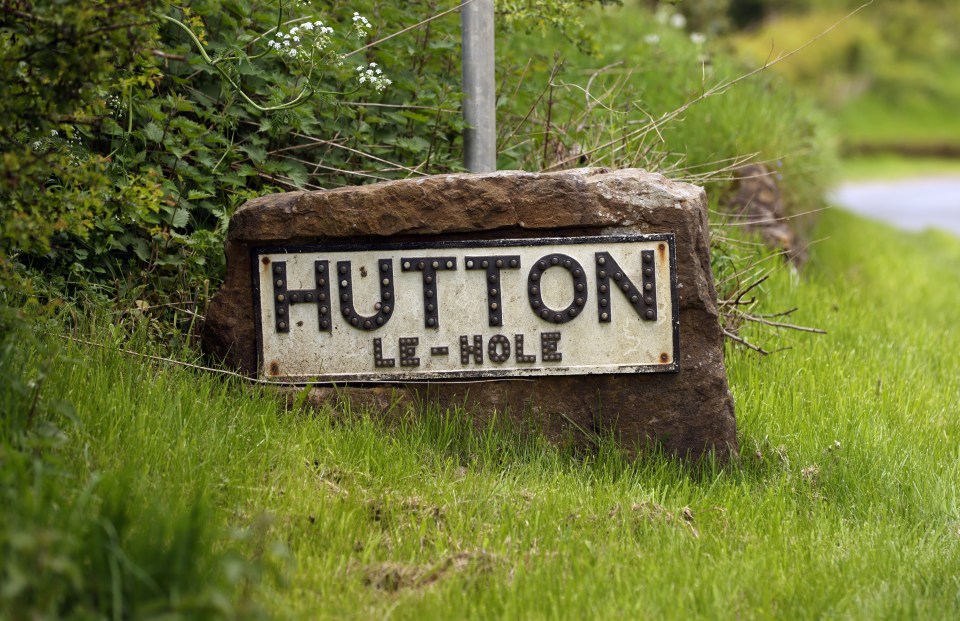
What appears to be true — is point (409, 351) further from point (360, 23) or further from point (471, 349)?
point (360, 23)

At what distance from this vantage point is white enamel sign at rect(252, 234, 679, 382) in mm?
3566

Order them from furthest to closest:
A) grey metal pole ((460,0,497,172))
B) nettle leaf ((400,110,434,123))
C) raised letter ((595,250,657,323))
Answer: nettle leaf ((400,110,434,123)) < grey metal pole ((460,0,497,172)) < raised letter ((595,250,657,323))

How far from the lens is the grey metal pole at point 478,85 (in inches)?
161

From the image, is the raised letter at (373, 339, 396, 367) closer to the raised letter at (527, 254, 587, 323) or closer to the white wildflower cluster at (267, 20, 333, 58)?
the raised letter at (527, 254, 587, 323)

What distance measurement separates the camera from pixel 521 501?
315 cm

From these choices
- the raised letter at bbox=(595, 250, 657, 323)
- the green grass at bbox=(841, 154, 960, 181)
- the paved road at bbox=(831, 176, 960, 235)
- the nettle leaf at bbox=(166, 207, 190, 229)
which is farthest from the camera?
the green grass at bbox=(841, 154, 960, 181)

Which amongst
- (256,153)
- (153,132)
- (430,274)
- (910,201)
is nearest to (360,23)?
(256,153)

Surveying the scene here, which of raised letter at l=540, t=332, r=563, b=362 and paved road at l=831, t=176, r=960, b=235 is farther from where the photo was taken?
paved road at l=831, t=176, r=960, b=235

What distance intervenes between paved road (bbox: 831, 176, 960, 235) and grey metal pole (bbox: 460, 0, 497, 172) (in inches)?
308

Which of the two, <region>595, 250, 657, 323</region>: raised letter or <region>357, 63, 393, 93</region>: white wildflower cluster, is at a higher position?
<region>357, 63, 393, 93</region>: white wildflower cluster

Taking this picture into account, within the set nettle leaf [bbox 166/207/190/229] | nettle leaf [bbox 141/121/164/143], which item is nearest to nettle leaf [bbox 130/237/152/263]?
nettle leaf [bbox 166/207/190/229]

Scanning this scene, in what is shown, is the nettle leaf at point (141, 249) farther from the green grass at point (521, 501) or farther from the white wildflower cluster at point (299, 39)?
the white wildflower cluster at point (299, 39)

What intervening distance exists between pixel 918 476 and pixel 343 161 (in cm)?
269

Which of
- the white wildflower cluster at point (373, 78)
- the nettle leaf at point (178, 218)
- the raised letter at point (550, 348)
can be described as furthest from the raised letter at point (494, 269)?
the nettle leaf at point (178, 218)
